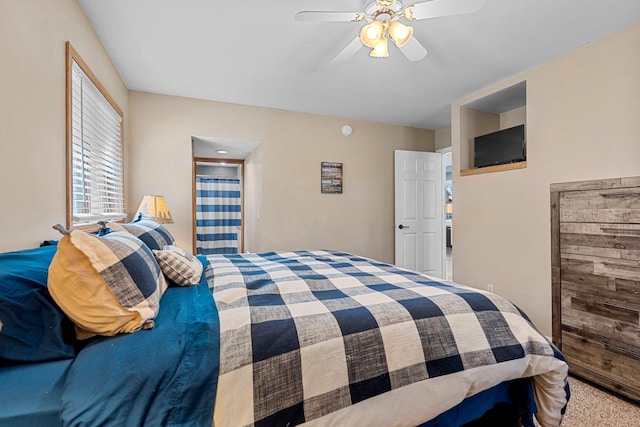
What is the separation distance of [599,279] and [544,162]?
1.02m

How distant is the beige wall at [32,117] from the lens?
3.85 feet

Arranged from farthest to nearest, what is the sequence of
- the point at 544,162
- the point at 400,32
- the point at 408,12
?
the point at 544,162 → the point at 400,32 → the point at 408,12

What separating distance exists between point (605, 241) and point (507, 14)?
1643 millimetres

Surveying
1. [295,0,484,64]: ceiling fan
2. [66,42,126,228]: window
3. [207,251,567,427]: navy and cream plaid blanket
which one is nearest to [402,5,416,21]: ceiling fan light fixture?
[295,0,484,64]: ceiling fan

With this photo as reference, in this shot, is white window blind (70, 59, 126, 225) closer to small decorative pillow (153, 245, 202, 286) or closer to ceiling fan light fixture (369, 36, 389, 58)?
small decorative pillow (153, 245, 202, 286)

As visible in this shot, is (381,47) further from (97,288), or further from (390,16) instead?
(97,288)

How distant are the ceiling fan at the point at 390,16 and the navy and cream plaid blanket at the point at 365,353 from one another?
1394 millimetres

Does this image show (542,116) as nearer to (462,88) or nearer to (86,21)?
(462,88)

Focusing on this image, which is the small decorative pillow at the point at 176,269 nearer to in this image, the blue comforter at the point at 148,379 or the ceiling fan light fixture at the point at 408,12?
the blue comforter at the point at 148,379

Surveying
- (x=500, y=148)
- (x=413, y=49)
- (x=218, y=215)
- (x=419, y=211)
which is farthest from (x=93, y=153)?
(x=419, y=211)

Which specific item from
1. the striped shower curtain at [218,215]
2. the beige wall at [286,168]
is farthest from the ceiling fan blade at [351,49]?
the striped shower curtain at [218,215]

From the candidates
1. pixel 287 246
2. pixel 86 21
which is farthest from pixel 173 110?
pixel 287 246

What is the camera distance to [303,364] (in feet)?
3.18

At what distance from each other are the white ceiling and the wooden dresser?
1098 millimetres
